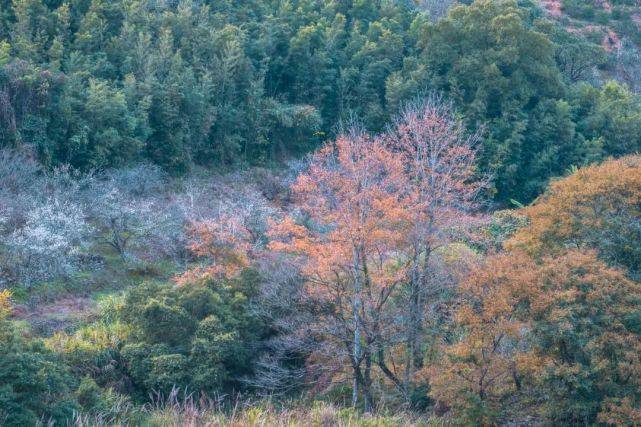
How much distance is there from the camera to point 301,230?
16594 millimetres

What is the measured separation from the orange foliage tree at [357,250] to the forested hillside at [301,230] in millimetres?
76

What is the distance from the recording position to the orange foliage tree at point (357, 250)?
52.4 feet

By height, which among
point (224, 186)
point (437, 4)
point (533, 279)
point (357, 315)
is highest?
point (437, 4)

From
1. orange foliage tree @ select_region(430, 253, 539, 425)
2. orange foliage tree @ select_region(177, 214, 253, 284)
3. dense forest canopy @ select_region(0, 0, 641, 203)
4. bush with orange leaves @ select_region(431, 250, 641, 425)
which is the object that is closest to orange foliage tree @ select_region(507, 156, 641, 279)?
bush with orange leaves @ select_region(431, 250, 641, 425)

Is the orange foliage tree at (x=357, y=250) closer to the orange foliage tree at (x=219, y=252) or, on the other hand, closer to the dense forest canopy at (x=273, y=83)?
the orange foliage tree at (x=219, y=252)

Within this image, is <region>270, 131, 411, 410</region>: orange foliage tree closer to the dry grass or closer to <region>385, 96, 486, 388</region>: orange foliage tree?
<region>385, 96, 486, 388</region>: orange foliage tree

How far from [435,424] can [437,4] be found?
39.3m

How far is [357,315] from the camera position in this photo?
16.1m

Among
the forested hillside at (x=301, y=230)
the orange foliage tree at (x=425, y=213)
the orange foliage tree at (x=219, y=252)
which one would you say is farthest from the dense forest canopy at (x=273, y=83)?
the orange foliage tree at (x=425, y=213)

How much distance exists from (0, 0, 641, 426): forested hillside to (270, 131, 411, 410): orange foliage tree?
76 millimetres

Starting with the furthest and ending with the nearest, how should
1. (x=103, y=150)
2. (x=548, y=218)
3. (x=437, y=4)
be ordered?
1. (x=437, y=4)
2. (x=103, y=150)
3. (x=548, y=218)

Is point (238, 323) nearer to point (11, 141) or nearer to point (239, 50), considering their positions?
point (11, 141)

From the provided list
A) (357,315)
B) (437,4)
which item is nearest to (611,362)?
(357,315)

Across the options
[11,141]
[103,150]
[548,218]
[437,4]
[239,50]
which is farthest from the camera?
[437,4]
